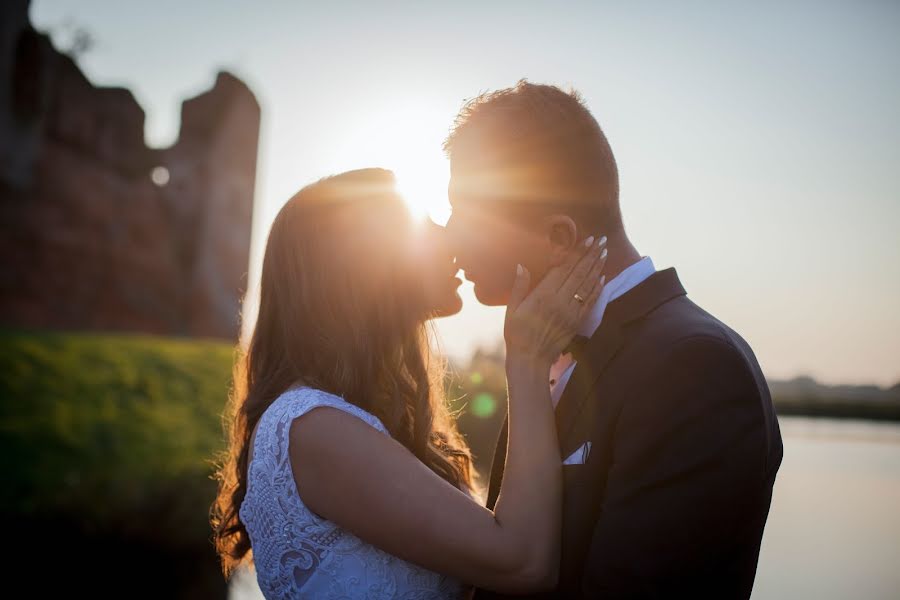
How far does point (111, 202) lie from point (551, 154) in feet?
79.9

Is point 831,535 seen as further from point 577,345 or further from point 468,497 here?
point 468,497

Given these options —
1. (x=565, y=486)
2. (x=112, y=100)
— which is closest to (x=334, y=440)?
(x=565, y=486)

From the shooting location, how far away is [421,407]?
2.73 meters

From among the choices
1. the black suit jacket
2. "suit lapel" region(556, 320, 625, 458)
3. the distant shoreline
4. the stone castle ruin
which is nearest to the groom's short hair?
"suit lapel" region(556, 320, 625, 458)

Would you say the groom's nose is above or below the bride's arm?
above

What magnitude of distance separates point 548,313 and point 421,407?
31.1 inches

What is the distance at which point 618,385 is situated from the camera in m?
1.90

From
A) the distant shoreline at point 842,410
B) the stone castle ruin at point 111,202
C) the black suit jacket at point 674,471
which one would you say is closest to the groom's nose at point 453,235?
the black suit jacket at point 674,471

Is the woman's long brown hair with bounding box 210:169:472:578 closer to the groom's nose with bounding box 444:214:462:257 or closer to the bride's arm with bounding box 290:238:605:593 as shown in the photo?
the groom's nose with bounding box 444:214:462:257

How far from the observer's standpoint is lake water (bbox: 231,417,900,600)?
9.27 meters

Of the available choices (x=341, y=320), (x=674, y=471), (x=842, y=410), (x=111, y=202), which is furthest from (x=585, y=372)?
(x=842, y=410)

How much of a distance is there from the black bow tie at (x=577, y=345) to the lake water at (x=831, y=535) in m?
7.30

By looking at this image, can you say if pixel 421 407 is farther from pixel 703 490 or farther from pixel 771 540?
pixel 771 540

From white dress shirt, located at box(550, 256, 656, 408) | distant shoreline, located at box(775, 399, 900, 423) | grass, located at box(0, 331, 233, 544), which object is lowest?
distant shoreline, located at box(775, 399, 900, 423)
